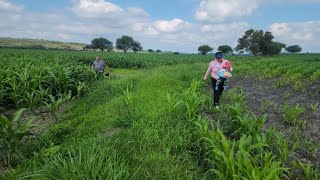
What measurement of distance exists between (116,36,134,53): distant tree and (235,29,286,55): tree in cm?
4277

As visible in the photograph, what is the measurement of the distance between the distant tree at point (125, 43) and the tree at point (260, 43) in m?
42.8

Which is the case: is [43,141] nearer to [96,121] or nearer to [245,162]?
[96,121]

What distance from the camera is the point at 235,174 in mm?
4859

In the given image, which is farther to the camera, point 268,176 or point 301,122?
point 301,122

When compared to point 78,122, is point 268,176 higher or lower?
higher

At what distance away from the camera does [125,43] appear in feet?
363

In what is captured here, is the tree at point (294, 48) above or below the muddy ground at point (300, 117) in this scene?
below

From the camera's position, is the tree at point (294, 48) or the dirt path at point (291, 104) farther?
the tree at point (294, 48)

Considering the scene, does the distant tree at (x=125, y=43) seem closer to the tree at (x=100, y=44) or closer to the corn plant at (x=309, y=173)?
the tree at (x=100, y=44)

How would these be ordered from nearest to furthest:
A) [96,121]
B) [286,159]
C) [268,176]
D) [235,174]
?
[268,176] < [235,174] < [286,159] < [96,121]

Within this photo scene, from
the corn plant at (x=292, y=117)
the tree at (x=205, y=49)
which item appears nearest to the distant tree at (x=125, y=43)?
the tree at (x=205, y=49)

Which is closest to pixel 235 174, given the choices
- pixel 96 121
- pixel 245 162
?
pixel 245 162

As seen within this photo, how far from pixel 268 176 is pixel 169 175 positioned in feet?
4.46

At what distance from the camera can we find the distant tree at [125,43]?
111 metres
